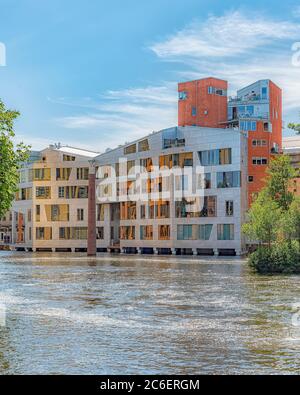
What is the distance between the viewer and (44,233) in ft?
452

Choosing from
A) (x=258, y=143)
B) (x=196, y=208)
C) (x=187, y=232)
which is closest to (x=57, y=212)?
(x=187, y=232)

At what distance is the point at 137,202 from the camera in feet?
397

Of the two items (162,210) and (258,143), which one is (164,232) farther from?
(258,143)

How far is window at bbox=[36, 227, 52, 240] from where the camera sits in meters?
137

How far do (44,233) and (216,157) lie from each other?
46.0m

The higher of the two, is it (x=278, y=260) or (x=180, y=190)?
(x=180, y=190)

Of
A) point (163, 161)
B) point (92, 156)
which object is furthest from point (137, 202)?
point (92, 156)

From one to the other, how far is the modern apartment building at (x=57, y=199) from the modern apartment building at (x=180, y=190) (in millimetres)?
7865

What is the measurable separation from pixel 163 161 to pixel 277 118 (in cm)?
2220

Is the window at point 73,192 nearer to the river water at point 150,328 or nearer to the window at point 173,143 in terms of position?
the window at point 173,143

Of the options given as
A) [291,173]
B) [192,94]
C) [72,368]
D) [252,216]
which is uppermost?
[192,94]

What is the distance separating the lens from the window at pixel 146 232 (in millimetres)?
118062

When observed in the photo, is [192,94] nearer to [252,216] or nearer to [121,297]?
[252,216]

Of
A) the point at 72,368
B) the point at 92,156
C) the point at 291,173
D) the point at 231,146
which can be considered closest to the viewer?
the point at 72,368
